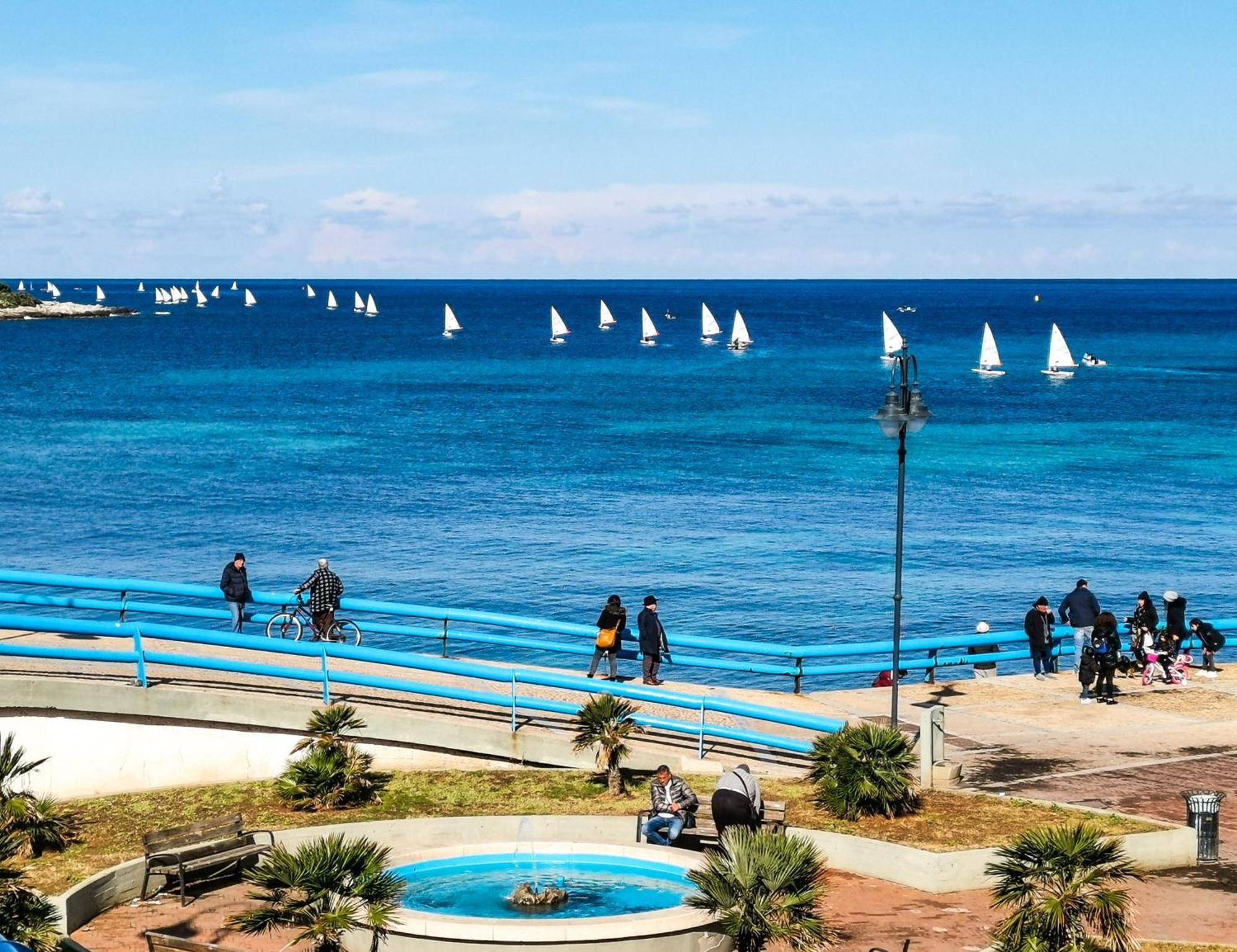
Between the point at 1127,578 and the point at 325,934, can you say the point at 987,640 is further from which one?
the point at 1127,578

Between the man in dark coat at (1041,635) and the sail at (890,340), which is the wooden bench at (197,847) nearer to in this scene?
the man in dark coat at (1041,635)

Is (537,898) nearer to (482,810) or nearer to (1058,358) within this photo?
(482,810)

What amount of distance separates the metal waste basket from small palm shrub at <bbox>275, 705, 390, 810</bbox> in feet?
30.3

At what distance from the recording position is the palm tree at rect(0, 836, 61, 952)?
41.1ft

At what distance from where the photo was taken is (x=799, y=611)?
41.3 m

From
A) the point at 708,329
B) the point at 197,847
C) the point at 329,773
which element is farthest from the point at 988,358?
the point at 197,847

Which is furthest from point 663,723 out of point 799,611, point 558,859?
point 799,611

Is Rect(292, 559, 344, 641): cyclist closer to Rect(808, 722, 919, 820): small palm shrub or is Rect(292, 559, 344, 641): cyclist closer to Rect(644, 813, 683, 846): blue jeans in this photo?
Rect(644, 813, 683, 846): blue jeans

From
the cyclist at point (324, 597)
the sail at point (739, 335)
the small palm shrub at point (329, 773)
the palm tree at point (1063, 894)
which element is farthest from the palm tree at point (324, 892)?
the sail at point (739, 335)

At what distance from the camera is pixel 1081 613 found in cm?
2522

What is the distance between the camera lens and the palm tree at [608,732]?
1867 centimetres

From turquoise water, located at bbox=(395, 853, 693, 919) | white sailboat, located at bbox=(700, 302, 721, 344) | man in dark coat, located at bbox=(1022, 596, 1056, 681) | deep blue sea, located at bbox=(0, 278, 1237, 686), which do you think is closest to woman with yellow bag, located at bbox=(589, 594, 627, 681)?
man in dark coat, located at bbox=(1022, 596, 1056, 681)

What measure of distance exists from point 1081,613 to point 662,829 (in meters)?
11.1

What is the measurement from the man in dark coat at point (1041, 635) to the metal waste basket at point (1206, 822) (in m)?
8.48
